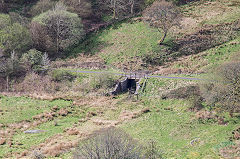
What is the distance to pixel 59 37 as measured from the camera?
67.9 meters

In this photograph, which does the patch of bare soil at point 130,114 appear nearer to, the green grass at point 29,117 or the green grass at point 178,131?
the green grass at point 178,131

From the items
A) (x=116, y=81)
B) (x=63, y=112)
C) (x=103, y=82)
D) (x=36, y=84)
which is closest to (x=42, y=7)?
(x=36, y=84)

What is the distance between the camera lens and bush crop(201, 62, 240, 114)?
34656 mm

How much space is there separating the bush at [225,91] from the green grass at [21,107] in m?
21.8

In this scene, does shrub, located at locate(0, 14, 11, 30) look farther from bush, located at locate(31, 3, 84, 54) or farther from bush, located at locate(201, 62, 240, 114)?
bush, located at locate(201, 62, 240, 114)

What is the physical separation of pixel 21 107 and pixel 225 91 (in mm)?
29661

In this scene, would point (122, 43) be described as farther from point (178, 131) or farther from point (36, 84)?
point (178, 131)

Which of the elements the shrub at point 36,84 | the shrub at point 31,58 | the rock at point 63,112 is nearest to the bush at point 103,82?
the shrub at point 36,84

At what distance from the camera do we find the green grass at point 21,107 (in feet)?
131

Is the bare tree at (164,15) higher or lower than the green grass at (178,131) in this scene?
higher

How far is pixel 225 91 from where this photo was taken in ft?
117

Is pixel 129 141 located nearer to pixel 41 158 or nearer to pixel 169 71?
pixel 41 158

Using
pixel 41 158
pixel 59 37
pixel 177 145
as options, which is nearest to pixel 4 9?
pixel 59 37

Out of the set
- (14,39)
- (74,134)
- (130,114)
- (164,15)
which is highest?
(164,15)
